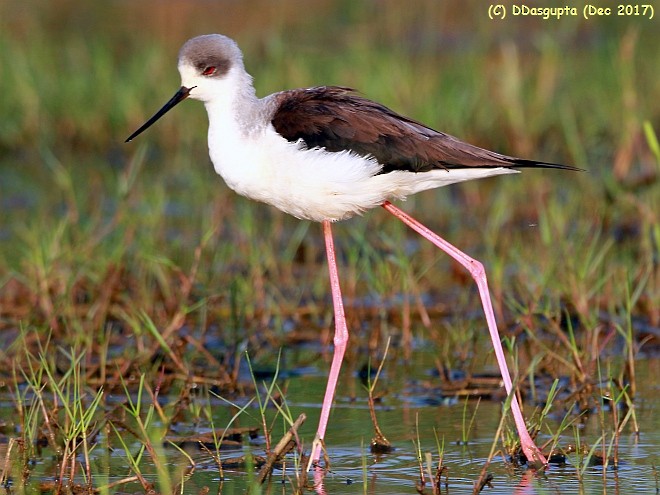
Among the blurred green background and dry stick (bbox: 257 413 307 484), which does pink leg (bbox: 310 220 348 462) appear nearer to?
dry stick (bbox: 257 413 307 484)

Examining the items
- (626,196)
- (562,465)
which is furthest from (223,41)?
(626,196)

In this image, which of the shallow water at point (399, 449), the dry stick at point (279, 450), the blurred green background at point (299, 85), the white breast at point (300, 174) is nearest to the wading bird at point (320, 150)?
the white breast at point (300, 174)

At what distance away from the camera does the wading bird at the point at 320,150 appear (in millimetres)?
4293

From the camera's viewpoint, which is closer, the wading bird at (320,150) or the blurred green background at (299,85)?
the wading bird at (320,150)

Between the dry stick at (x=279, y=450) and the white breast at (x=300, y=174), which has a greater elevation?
the white breast at (x=300, y=174)

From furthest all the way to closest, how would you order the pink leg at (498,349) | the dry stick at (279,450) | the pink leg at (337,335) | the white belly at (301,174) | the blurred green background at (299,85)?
the blurred green background at (299,85), the pink leg at (337,335), the white belly at (301,174), the pink leg at (498,349), the dry stick at (279,450)

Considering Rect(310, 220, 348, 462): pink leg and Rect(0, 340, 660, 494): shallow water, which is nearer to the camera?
Rect(0, 340, 660, 494): shallow water

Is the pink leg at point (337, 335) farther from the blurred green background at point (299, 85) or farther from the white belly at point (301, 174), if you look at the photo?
the blurred green background at point (299, 85)

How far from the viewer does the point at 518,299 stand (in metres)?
5.97

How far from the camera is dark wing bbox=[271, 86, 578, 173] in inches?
171

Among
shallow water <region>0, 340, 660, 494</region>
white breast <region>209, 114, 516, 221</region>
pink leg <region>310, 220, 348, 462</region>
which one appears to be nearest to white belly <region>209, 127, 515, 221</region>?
white breast <region>209, 114, 516, 221</region>

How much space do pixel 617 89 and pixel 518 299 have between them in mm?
3829

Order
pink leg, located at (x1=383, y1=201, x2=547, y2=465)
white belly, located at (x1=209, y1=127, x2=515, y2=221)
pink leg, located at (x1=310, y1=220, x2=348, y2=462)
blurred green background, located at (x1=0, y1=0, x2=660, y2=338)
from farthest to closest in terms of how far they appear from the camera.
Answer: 1. blurred green background, located at (x1=0, y1=0, x2=660, y2=338)
2. pink leg, located at (x1=310, y1=220, x2=348, y2=462)
3. white belly, located at (x1=209, y1=127, x2=515, y2=221)
4. pink leg, located at (x1=383, y1=201, x2=547, y2=465)

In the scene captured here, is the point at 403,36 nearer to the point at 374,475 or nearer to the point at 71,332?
the point at 71,332
